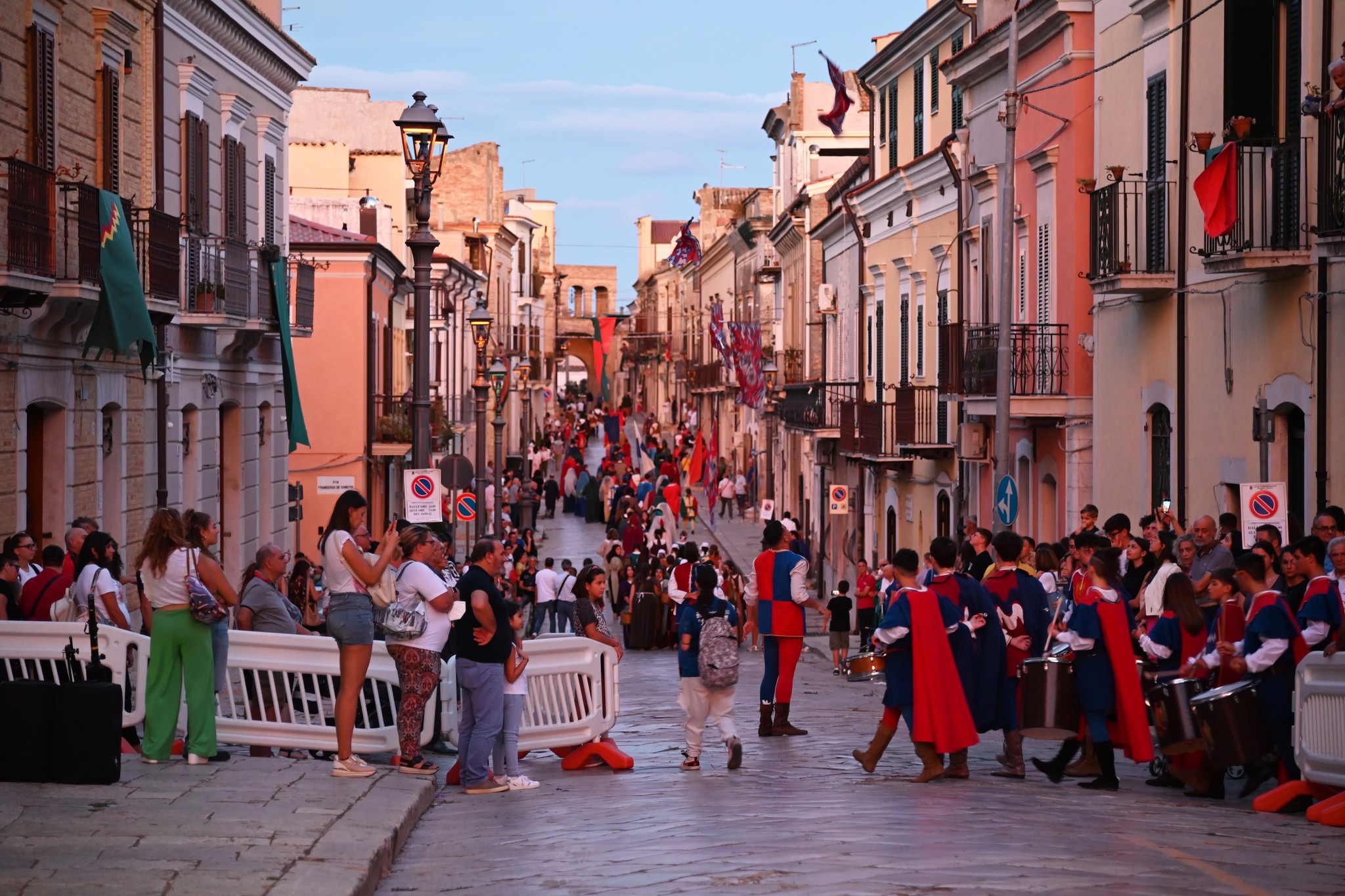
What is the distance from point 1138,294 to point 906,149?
15807 mm

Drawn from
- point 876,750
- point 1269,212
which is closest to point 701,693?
point 876,750

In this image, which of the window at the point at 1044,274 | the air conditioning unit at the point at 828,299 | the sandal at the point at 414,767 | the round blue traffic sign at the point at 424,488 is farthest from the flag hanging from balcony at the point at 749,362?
the sandal at the point at 414,767

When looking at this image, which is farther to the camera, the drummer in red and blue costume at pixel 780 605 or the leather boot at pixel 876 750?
the drummer in red and blue costume at pixel 780 605

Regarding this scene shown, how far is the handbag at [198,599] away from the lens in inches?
424

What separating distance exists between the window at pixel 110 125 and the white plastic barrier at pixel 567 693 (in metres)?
9.34

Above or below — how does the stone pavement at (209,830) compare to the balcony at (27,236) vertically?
below

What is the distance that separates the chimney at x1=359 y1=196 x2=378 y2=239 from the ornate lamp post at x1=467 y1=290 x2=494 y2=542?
9.68 meters

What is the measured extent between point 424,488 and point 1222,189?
10.6 m

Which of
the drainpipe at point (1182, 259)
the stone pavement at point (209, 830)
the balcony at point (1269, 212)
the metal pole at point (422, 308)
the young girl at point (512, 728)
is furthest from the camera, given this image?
the drainpipe at point (1182, 259)

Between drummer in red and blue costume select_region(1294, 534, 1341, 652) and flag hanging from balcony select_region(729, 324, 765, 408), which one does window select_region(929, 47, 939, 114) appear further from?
drummer in red and blue costume select_region(1294, 534, 1341, 652)

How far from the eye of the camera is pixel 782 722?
14266mm

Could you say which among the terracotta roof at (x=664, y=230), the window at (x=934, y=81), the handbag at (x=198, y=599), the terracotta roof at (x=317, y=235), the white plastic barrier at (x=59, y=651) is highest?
the terracotta roof at (x=664, y=230)

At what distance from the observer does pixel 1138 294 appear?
775 inches

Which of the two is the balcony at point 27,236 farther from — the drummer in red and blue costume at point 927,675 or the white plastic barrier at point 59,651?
the drummer in red and blue costume at point 927,675
